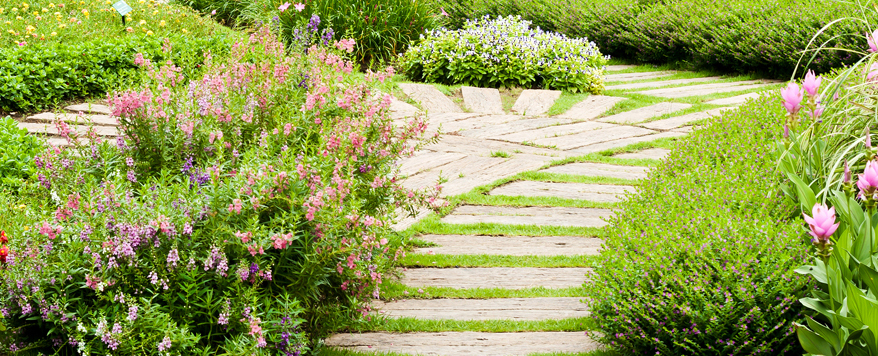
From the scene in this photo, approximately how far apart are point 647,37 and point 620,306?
7.79 meters

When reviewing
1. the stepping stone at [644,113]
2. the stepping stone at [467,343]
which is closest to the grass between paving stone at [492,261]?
the stepping stone at [467,343]

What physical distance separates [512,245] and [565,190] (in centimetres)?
108

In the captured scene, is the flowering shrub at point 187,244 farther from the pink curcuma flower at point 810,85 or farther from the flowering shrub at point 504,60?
the flowering shrub at point 504,60

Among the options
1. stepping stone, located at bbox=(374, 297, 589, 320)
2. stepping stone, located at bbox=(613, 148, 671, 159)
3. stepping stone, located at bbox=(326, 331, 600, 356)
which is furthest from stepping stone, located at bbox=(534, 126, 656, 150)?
stepping stone, located at bbox=(326, 331, 600, 356)

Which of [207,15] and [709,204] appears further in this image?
[207,15]

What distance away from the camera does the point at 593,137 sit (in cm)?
669

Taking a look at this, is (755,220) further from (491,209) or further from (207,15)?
(207,15)

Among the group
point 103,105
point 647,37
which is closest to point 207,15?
point 103,105

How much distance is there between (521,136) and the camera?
6676mm

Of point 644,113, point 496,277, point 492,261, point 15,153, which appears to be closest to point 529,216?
point 492,261

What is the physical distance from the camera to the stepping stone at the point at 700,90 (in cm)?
824

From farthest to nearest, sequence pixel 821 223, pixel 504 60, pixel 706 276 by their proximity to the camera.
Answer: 1. pixel 504 60
2. pixel 706 276
3. pixel 821 223

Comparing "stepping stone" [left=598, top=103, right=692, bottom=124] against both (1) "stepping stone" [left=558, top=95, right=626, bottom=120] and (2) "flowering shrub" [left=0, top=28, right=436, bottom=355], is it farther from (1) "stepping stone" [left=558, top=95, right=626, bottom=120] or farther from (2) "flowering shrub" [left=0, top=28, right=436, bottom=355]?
(2) "flowering shrub" [left=0, top=28, right=436, bottom=355]

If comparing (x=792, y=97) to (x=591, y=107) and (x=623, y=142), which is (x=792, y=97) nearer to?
(x=623, y=142)
